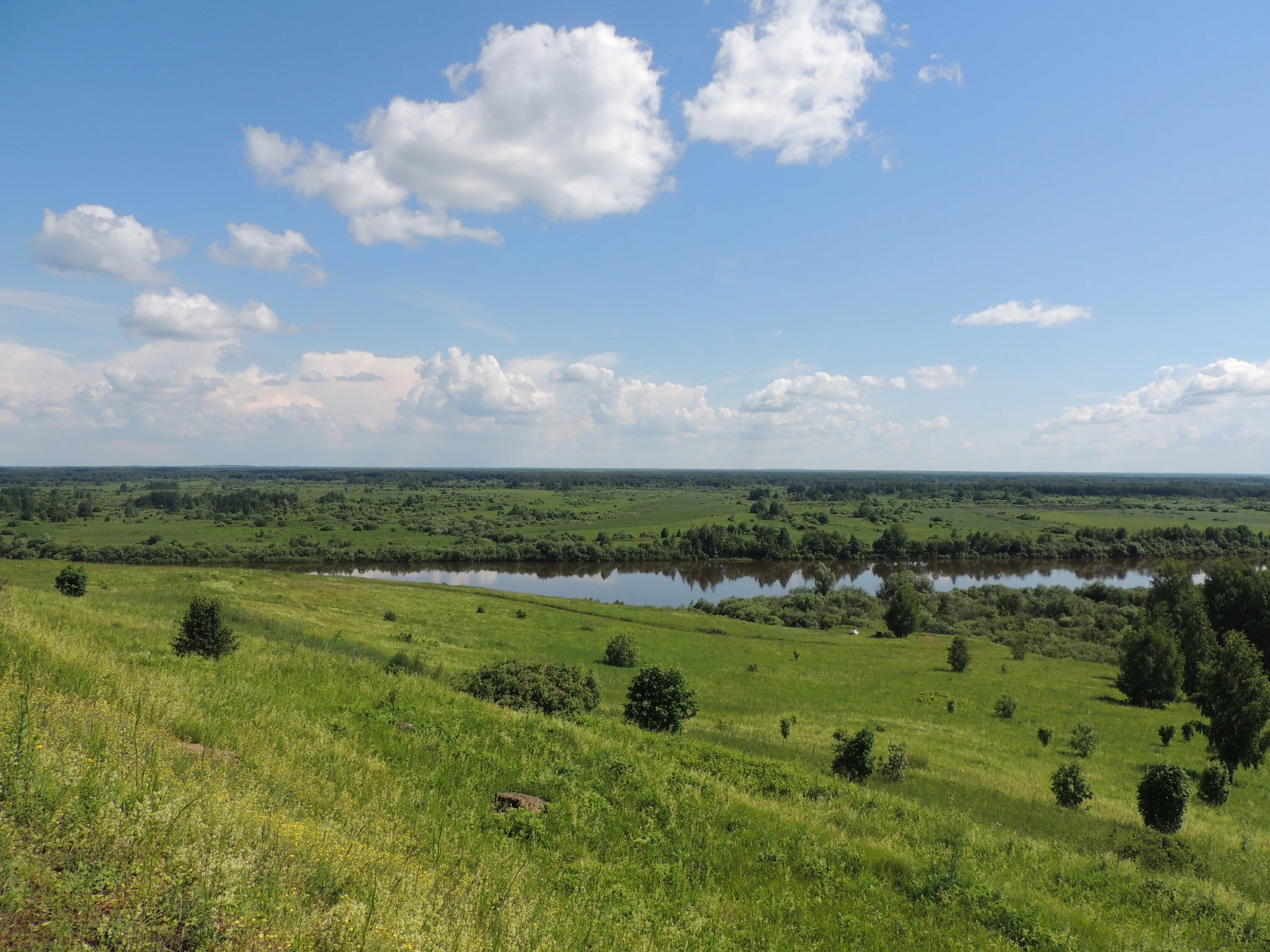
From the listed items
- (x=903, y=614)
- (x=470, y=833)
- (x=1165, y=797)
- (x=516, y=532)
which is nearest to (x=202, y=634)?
(x=470, y=833)

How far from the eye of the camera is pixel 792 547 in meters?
130

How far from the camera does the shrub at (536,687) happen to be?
1892 centimetres

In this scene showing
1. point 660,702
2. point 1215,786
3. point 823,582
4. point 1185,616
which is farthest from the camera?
point 823,582

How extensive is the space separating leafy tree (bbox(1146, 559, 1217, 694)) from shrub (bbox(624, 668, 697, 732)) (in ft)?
149

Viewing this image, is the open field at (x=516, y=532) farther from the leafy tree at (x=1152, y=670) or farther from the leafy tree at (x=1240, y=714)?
the leafy tree at (x=1240, y=714)

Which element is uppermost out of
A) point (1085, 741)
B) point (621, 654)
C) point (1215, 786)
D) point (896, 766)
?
point (896, 766)

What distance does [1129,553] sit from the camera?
133875 mm

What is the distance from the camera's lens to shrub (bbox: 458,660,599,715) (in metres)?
18.9

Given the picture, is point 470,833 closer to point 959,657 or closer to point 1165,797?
point 1165,797

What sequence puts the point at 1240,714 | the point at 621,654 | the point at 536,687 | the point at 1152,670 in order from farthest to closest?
1. the point at 1152,670
2. the point at 621,654
3. the point at 1240,714
4. the point at 536,687

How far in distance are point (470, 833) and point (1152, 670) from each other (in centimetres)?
5319

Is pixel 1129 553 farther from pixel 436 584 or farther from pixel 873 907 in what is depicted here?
pixel 873 907

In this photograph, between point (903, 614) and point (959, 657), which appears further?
point (903, 614)

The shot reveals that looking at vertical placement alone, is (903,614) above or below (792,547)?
above
